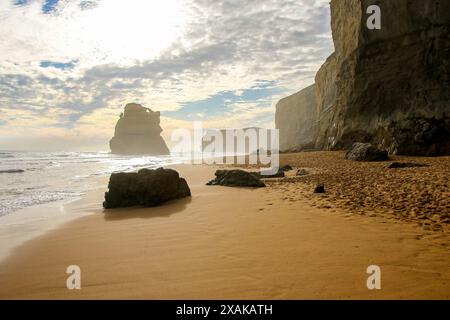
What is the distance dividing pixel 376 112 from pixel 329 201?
19.0 metres

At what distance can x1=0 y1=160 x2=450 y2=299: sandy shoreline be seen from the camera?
321 centimetres

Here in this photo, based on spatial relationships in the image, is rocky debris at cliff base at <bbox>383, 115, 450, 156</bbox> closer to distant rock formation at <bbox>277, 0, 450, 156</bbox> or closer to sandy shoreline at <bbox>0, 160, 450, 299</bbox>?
distant rock formation at <bbox>277, 0, 450, 156</bbox>

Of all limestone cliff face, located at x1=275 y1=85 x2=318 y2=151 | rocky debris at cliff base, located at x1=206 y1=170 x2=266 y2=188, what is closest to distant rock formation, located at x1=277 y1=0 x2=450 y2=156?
rocky debris at cliff base, located at x1=206 y1=170 x2=266 y2=188

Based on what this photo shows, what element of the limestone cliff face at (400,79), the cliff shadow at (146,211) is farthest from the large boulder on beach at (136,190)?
the limestone cliff face at (400,79)

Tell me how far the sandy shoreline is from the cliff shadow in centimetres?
65

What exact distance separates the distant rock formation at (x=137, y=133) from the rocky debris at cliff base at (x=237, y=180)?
430ft

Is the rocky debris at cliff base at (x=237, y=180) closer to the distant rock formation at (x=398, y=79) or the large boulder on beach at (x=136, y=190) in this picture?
the large boulder on beach at (x=136, y=190)

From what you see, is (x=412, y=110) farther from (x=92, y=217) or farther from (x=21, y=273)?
(x=21, y=273)

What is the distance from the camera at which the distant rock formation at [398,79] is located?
19.1 metres

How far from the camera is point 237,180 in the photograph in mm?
11961

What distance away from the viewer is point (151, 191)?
30.0 feet

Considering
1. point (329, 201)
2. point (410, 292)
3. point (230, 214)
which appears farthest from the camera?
point (329, 201)
